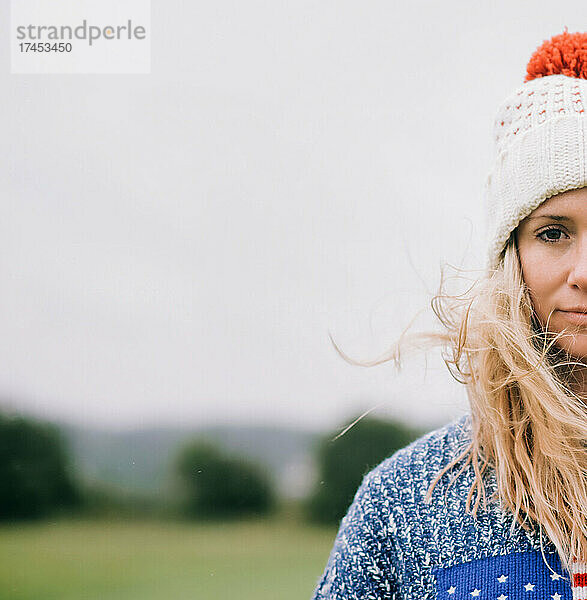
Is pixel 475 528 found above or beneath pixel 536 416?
beneath

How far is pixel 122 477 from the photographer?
5.25 m

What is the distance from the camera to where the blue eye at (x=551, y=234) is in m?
0.94

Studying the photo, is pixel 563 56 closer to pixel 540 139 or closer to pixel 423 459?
pixel 540 139

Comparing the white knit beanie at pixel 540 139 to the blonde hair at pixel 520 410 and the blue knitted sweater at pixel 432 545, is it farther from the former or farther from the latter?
the blue knitted sweater at pixel 432 545

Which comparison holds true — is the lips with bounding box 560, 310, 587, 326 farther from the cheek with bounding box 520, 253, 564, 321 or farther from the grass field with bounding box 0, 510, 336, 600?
the grass field with bounding box 0, 510, 336, 600

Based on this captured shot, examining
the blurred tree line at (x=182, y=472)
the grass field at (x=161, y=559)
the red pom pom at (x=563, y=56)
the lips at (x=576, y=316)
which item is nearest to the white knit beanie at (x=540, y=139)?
the red pom pom at (x=563, y=56)

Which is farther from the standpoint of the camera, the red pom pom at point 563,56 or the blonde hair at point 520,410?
the red pom pom at point 563,56

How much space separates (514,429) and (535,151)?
1.20 ft

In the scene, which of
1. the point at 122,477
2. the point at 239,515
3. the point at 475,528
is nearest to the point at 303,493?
the point at 239,515

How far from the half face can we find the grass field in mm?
3698

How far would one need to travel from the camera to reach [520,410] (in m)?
1.00

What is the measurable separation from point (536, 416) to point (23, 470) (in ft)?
14.3

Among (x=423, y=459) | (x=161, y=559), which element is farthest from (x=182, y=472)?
(x=161, y=559)

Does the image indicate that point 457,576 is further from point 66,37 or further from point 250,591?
point 250,591
